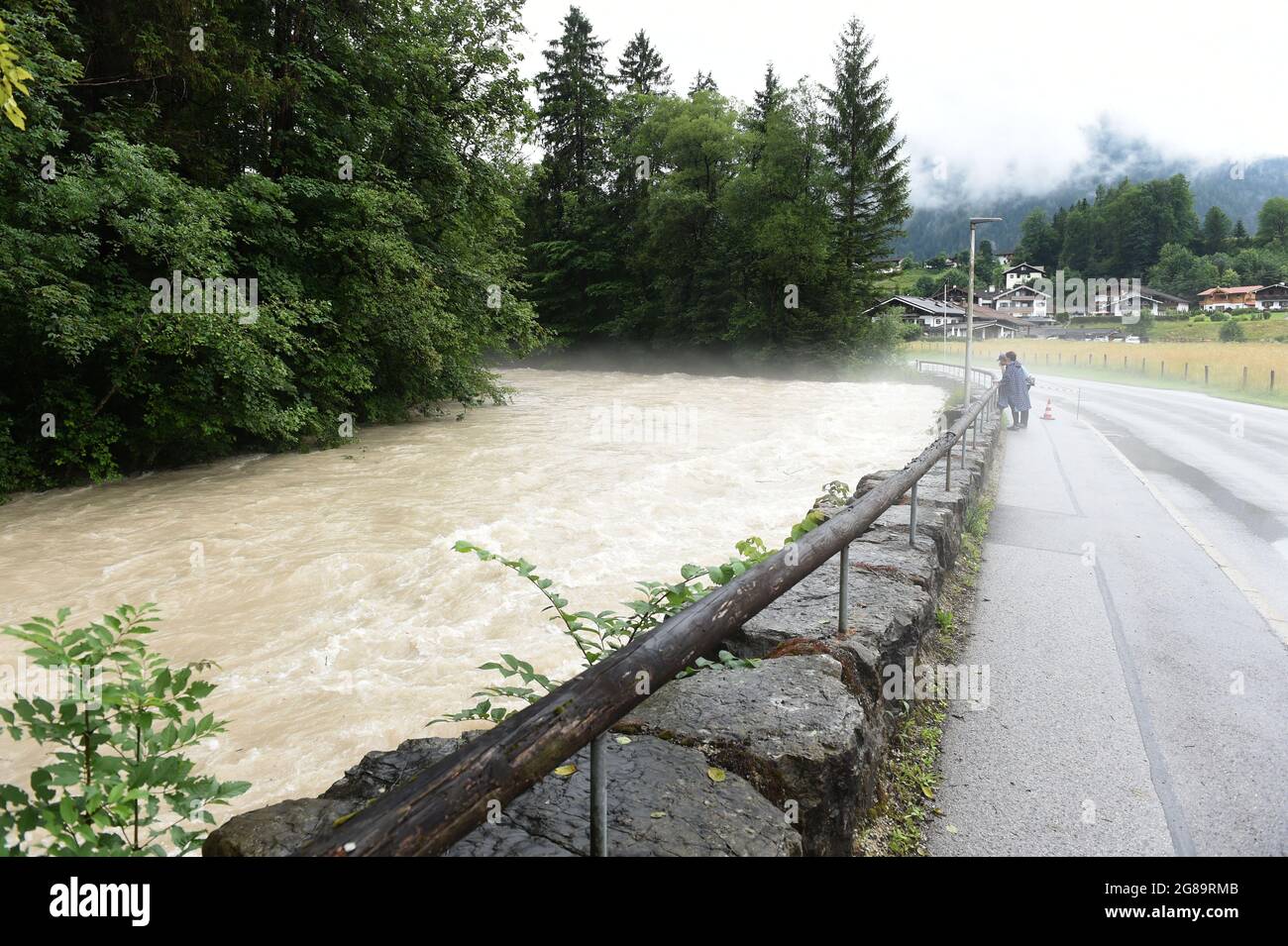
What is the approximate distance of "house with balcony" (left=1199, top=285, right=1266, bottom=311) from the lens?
4227 inches

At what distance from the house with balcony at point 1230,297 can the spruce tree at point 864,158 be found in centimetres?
8678

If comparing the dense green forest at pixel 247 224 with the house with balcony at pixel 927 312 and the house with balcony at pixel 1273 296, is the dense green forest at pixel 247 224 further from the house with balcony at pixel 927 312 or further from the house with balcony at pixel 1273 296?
the house with balcony at pixel 1273 296

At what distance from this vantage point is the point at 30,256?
33.8 ft

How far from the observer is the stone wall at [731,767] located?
7.36ft

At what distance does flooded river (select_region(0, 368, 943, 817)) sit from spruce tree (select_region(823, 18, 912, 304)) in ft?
109

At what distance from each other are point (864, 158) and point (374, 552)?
1839 inches

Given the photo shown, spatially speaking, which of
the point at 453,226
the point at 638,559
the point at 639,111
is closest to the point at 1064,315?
the point at 639,111

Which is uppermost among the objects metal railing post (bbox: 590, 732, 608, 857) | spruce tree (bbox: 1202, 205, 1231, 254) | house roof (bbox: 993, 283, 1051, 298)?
spruce tree (bbox: 1202, 205, 1231, 254)

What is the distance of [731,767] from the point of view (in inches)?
108

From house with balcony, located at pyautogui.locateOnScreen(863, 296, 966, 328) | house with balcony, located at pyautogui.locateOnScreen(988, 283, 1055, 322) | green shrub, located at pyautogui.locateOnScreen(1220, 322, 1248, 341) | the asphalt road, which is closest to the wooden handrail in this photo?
the asphalt road
